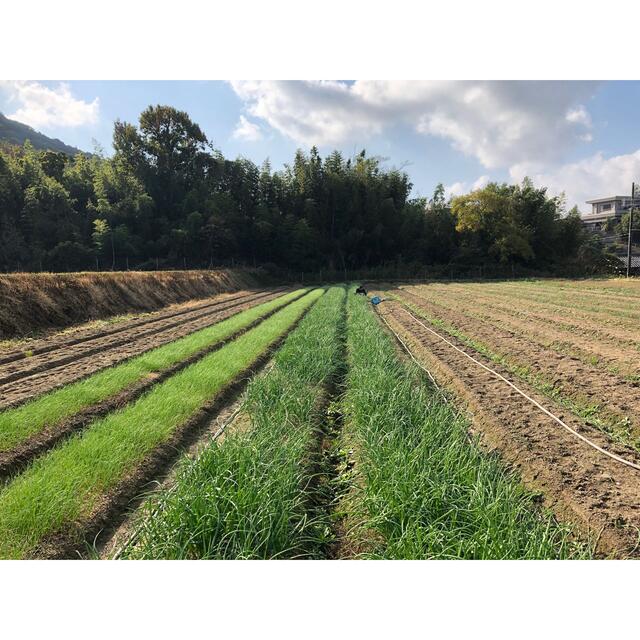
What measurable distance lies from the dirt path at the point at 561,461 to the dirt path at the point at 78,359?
5355mm

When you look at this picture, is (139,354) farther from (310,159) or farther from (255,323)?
(310,159)

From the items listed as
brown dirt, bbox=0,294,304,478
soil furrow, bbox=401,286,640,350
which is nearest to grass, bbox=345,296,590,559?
brown dirt, bbox=0,294,304,478

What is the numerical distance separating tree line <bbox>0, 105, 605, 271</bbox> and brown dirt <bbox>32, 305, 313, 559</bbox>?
27.6m

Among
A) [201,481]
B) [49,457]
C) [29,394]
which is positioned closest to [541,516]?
[201,481]

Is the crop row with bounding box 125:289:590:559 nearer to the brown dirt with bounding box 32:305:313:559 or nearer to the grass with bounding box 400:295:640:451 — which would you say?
the brown dirt with bounding box 32:305:313:559

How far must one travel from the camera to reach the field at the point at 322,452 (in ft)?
7.36

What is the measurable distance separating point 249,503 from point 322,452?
4.34ft

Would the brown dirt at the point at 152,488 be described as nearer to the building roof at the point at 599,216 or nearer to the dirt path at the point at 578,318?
the dirt path at the point at 578,318

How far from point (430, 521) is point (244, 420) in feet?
8.03

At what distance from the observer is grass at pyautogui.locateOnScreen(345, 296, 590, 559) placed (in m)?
2.07

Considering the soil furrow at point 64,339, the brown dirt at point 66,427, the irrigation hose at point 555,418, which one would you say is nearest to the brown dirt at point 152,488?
the brown dirt at point 66,427

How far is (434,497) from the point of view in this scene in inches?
94.3

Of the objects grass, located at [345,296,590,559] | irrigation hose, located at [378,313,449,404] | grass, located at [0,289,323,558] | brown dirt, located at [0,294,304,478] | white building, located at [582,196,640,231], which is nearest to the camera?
grass, located at [345,296,590,559]

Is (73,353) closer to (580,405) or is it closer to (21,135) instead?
(580,405)
